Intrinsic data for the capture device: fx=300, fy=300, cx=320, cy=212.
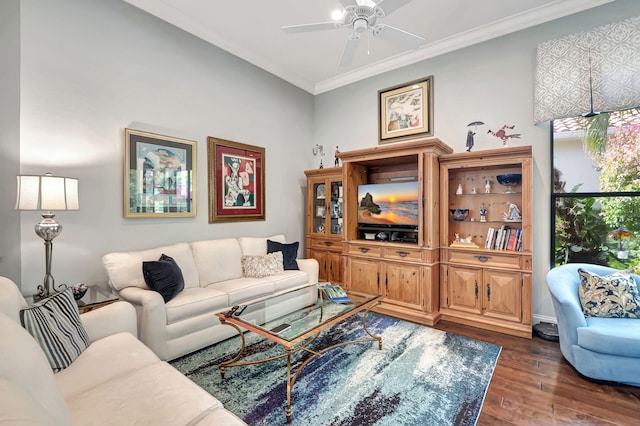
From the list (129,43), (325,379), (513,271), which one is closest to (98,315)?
(325,379)

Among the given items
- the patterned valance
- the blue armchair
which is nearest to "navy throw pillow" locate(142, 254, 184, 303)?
the blue armchair

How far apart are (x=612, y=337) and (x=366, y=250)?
7.80 ft

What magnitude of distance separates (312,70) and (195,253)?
127 inches

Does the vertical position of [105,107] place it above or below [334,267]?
above

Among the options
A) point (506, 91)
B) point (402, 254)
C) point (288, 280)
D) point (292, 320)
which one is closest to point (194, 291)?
point (288, 280)

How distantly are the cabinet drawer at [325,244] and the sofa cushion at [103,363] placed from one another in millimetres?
3077

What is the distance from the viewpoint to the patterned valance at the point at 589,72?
2742 mm

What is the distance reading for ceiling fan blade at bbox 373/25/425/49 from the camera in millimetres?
2609

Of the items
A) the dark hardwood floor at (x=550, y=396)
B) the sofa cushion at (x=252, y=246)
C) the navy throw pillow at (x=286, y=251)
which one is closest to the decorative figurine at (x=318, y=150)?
the navy throw pillow at (x=286, y=251)

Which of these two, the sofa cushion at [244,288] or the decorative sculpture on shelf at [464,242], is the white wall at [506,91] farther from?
the sofa cushion at [244,288]

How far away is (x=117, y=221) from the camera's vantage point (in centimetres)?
298

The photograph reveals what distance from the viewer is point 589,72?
9.54 ft

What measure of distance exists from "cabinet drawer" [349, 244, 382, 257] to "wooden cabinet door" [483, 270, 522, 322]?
4.00ft

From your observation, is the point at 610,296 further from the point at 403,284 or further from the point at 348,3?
the point at 348,3
